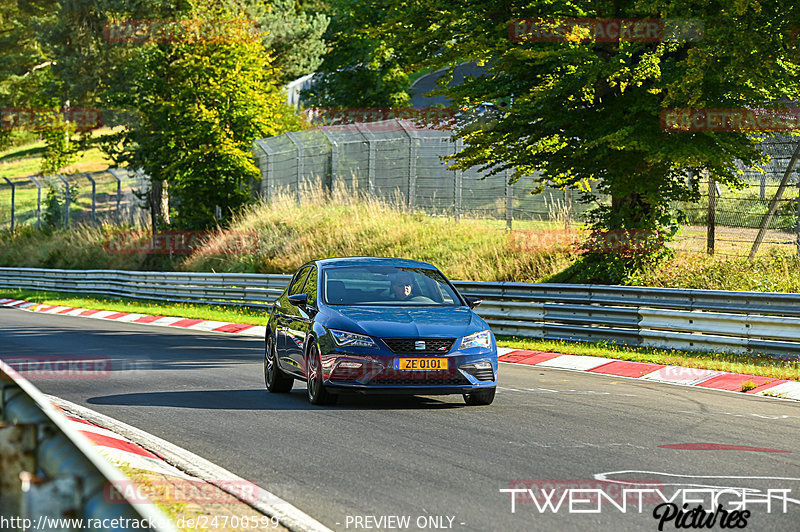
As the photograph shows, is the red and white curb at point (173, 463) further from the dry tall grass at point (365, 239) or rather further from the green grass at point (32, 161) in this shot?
the green grass at point (32, 161)

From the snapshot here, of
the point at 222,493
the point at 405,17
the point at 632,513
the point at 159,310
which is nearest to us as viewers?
the point at 632,513

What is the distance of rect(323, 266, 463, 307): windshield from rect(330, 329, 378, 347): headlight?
0.89 meters

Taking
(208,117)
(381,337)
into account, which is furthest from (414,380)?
(208,117)

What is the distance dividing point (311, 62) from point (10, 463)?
2381 inches

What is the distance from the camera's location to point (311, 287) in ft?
38.7

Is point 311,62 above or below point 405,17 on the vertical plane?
above

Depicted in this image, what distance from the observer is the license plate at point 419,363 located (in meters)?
10.0

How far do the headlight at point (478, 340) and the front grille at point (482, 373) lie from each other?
0.23m

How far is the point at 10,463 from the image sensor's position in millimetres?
2963

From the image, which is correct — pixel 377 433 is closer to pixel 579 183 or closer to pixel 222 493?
pixel 222 493

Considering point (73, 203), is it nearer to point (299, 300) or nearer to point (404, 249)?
point (404, 249)

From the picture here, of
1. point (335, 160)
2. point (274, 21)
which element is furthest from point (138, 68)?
point (274, 21)

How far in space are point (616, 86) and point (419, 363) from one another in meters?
9.43

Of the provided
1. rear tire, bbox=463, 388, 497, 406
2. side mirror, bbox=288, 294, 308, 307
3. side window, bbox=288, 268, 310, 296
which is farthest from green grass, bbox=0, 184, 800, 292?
side mirror, bbox=288, 294, 308, 307
